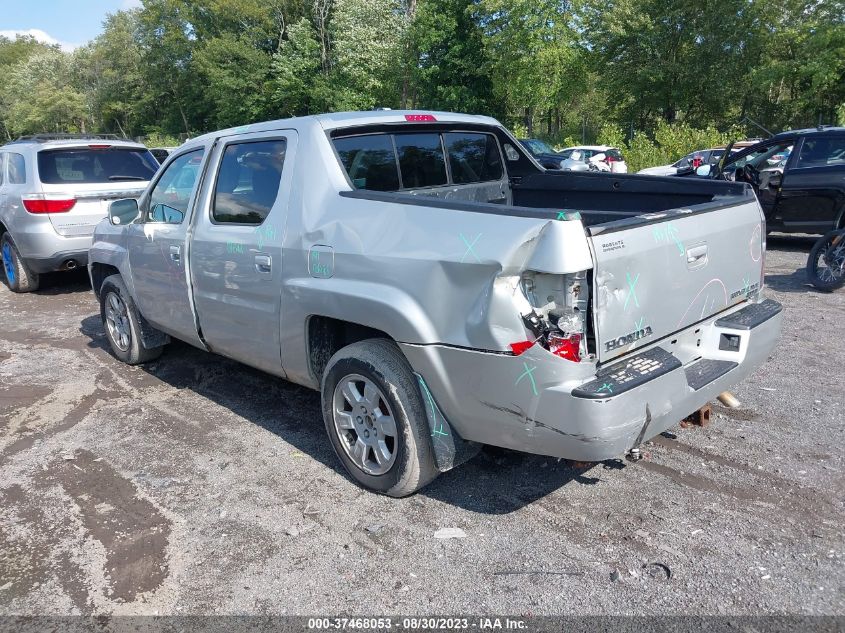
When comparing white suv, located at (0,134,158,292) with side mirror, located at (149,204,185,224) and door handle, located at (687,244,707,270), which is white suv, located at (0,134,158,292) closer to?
side mirror, located at (149,204,185,224)

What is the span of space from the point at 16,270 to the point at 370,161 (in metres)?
7.52

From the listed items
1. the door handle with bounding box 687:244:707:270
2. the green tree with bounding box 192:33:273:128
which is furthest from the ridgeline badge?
the green tree with bounding box 192:33:273:128

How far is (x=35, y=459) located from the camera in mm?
4375

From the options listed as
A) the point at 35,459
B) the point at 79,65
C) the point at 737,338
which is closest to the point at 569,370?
the point at 737,338

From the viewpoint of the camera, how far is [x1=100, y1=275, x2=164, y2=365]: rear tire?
584 cm

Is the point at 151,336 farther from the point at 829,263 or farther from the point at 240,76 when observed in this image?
the point at 240,76

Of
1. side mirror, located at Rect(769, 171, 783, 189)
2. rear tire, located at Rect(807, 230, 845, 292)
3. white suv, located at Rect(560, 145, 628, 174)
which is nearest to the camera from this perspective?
rear tire, located at Rect(807, 230, 845, 292)

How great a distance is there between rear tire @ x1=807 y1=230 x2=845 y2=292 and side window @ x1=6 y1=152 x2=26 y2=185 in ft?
32.4

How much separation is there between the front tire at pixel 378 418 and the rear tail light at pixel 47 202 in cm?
637

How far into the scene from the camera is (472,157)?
492 cm

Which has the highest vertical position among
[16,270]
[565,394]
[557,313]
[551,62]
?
[551,62]

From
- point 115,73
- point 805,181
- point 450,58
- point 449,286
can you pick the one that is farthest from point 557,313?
point 115,73

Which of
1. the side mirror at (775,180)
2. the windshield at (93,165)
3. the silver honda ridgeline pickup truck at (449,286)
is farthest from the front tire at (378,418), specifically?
the side mirror at (775,180)

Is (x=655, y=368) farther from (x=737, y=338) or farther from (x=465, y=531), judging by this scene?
(x=465, y=531)
